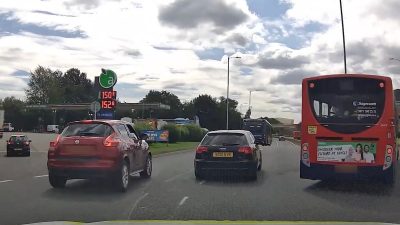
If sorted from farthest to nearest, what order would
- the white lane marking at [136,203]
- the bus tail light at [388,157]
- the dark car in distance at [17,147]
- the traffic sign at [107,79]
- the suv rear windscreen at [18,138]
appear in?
the suv rear windscreen at [18,138]
the dark car in distance at [17,147]
the traffic sign at [107,79]
the bus tail light at [388,157]
the white lane marking at [136,203]

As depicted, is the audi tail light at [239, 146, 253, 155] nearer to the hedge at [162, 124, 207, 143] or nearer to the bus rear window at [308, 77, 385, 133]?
the bus rear window at [308, 77, 385, 133]

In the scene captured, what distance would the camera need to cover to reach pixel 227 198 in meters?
11.5

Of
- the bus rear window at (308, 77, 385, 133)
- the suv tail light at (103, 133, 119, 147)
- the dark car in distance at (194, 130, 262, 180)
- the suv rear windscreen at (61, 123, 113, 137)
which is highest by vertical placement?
the bus rear window at (308, 77, 385, 133)

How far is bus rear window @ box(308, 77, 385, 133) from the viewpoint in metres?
13.2

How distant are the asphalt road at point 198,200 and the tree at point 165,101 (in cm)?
13749

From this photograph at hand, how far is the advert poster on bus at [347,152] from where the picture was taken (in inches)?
513

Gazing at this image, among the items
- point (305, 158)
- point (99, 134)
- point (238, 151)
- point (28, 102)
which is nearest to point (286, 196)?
point (305, 158)

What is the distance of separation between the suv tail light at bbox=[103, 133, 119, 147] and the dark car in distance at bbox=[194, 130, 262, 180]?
11.8ft

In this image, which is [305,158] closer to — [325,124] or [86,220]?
[325,124]

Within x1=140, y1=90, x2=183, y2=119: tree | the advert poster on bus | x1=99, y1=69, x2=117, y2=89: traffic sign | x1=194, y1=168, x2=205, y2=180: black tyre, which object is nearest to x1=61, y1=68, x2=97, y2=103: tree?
x1=140, y1=90, x2=183, y2=119: tree

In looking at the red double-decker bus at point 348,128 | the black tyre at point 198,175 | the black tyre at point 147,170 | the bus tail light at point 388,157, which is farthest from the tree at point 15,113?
the bus tail light at point 388,157

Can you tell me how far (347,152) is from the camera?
520 inches

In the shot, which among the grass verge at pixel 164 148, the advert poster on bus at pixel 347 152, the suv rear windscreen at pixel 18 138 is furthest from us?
the grass verge at pixel 164 148

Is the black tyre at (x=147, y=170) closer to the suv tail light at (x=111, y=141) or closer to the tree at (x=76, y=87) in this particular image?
the suv tail light at (x=111, y=141)
